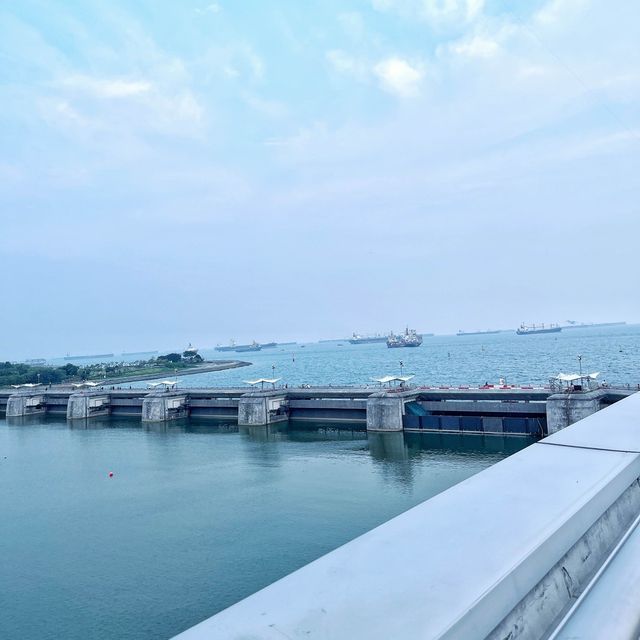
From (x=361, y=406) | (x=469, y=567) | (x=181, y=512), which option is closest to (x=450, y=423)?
(x=361, y=406)

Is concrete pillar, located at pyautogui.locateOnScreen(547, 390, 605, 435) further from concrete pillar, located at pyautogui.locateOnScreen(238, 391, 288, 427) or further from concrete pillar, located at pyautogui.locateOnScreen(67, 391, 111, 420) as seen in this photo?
concrete pillar, located at pyautogui.locateOnScreen(67, 391, 111, 420)

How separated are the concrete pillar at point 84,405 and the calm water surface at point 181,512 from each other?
2124cm

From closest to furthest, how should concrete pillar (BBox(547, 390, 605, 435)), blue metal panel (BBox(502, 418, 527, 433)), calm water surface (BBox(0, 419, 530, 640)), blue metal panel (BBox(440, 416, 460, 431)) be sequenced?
calm water surface (BBox(0, 419, 530, 640)) < concrete pillar (BBox(547, 390, 605, 435)) < blue metal panel (BBox(502, 418, 527, 433)) < blue metal panel (BBox(440, 416, 460, 431))

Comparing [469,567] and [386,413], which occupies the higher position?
[469,567]

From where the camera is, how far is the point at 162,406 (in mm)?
81125

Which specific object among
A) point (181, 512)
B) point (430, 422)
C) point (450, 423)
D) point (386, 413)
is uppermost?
point (386, 413)

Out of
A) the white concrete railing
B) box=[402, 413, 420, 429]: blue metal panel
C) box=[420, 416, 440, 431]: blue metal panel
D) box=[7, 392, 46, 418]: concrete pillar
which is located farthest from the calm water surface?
box=[7, 392, 46, 418]: concrete pillar

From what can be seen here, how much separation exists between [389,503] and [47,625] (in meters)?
20.9

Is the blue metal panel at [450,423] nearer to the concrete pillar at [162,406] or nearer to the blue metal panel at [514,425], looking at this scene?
the blue metal panel at [514,425]

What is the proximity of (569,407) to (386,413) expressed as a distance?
64.3ft

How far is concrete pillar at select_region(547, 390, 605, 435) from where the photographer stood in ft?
165

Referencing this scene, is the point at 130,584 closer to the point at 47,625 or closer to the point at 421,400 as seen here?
the point at 47,625

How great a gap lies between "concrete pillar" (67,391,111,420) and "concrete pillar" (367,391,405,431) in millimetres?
50294

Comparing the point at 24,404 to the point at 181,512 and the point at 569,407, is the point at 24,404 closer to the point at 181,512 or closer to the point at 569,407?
the point at 181,512
